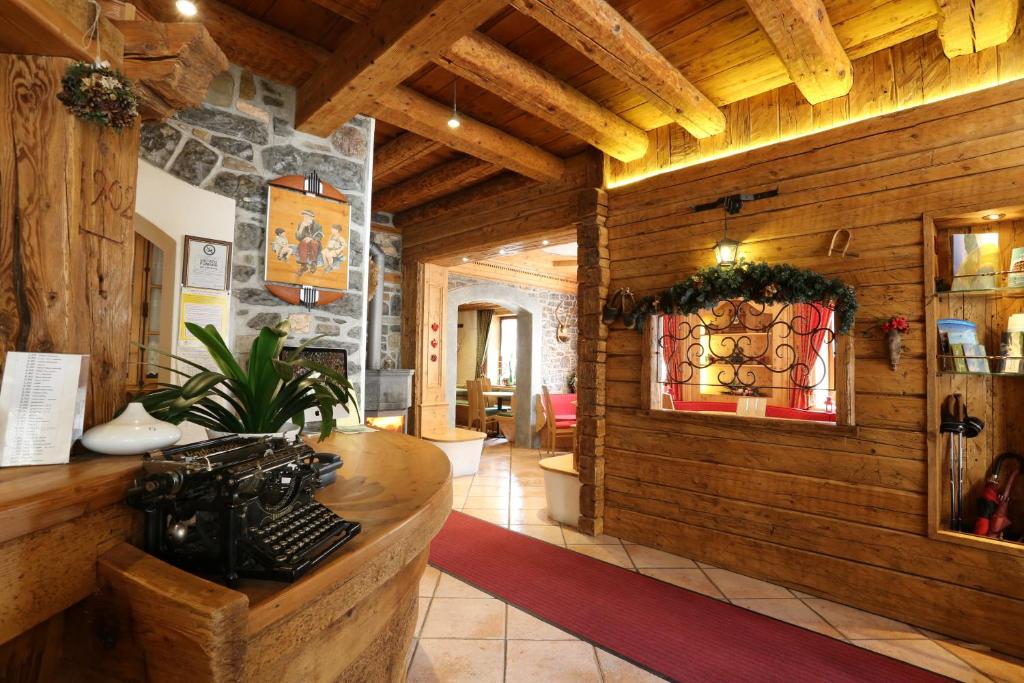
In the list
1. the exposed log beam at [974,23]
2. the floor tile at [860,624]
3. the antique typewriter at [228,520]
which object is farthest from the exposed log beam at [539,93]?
the floor tile at [860,624]

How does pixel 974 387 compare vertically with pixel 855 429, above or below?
above

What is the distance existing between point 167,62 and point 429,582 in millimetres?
2792

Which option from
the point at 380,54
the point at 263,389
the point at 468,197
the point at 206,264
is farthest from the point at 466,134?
the point at 263,389

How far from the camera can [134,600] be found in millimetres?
772

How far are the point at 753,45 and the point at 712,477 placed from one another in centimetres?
259

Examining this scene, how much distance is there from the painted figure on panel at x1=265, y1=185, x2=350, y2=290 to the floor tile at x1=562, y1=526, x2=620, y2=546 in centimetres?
243

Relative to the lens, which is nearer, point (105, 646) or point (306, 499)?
point (105, 646)

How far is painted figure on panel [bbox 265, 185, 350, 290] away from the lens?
287 cm

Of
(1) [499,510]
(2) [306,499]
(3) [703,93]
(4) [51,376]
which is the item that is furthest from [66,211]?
(1) [499,510]

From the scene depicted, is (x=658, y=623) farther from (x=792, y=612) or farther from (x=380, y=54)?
(x=380, y=54)

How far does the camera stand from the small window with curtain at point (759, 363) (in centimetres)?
296

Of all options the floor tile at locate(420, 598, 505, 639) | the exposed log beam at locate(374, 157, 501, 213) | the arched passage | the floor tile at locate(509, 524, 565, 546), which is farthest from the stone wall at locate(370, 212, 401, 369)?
the floor tile at locate(420, 598, 505, 639)

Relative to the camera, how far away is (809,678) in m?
2.08

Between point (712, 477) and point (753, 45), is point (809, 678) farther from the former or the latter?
point (753, 45)
